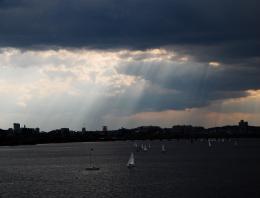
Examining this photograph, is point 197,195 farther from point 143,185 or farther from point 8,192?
point 8,192

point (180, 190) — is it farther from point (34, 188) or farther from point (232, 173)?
point (232, 173)

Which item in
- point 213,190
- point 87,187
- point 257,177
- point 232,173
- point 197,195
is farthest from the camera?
point 232,173

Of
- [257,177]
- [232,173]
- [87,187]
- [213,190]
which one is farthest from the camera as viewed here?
[232,173]

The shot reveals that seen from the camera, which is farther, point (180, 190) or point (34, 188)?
point (34, 188)

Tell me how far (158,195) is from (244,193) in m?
13.1

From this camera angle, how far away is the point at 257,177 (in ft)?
354

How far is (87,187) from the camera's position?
93.4m

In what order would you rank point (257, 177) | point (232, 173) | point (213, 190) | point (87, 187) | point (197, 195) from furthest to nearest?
1. point (232, 173)
2. point (257, 177)
3. point (87, 187)
4. point (213, 190)
5. point (197, 195)

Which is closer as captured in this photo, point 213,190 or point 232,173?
point 213,190

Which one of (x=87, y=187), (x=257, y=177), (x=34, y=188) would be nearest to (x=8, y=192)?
(x=34, y=188)

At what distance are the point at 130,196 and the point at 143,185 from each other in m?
16.2

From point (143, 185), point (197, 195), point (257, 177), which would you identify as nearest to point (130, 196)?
point (197, 195)

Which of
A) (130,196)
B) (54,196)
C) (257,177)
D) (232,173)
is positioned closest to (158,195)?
(130,196)

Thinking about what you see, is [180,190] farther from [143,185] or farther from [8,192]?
[8,192]
